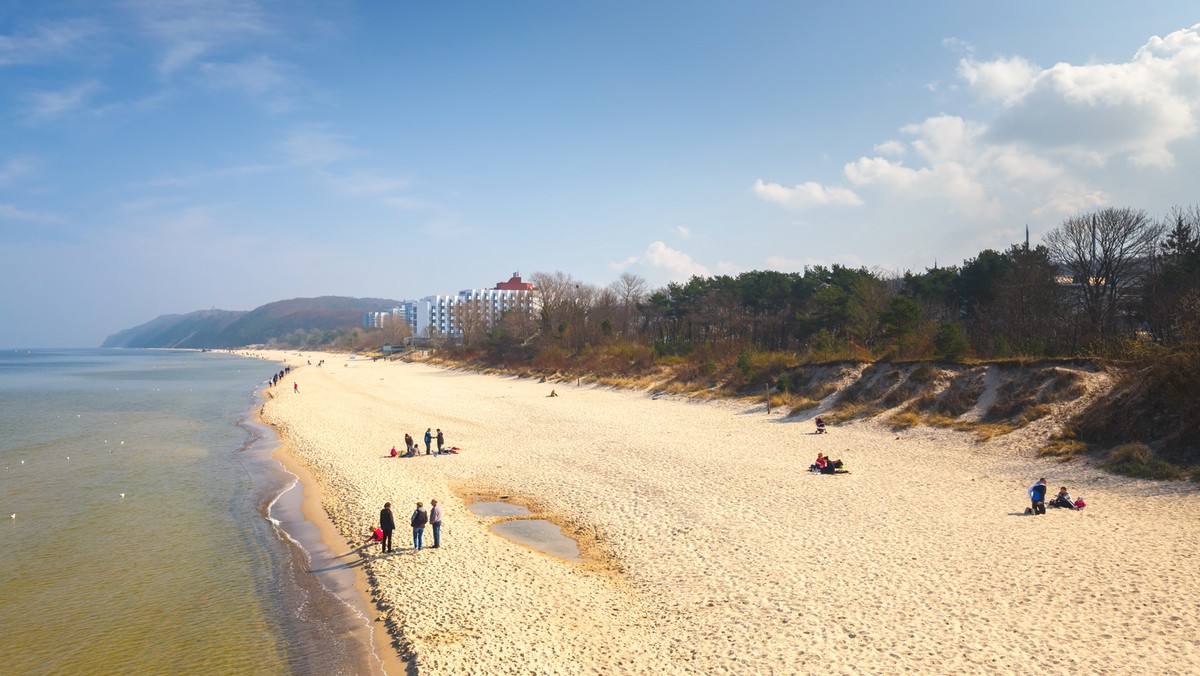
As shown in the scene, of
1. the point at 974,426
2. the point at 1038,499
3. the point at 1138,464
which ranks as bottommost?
the point at 1038,499

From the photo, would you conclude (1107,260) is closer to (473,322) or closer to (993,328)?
(993,328)

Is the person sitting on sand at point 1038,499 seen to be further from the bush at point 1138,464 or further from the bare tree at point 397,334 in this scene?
the bare tree at point 397,334

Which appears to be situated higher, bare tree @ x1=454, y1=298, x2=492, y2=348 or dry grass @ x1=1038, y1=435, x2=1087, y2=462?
bare tree @ x1=454, y1=298, x2=492, y2=348

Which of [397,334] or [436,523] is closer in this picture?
[436,523]

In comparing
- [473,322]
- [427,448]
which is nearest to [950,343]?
[427,448]

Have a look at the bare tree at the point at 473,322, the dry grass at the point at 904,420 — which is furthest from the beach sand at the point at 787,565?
the bare tree at the point at 473,322

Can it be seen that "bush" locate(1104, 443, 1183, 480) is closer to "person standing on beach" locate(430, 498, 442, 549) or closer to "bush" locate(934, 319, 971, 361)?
"bush" locate(934, 319, 971, 361)

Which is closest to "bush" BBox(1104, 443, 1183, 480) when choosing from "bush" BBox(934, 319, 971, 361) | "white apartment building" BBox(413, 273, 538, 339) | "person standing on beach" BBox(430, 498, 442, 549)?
"bush" BBox(934, 319, 971, 361)
